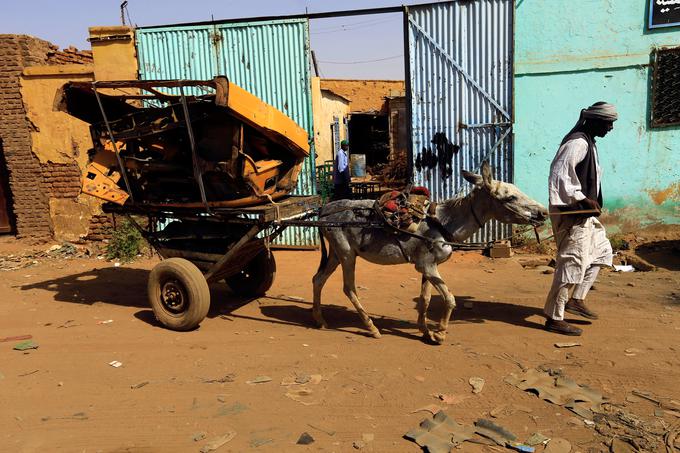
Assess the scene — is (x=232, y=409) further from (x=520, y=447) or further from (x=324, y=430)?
(x=520, y=447)

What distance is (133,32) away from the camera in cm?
976

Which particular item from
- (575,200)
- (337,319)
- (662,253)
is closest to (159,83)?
(337,319)

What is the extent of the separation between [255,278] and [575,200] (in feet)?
13.2

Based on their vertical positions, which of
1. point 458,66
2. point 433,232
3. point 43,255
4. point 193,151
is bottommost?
point 43,255

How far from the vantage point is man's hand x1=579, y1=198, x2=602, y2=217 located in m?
4.86

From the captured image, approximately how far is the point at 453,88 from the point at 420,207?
4939 mm

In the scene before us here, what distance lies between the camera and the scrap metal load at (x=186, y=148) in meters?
5.17

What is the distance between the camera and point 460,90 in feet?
30.1

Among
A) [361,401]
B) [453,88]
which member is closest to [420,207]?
[361,401]

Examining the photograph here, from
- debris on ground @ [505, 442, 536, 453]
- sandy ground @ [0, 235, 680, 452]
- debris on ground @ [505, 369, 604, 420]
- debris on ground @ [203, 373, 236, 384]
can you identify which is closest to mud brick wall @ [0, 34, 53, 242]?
sandy ground @ [0, 235, 680, 452]

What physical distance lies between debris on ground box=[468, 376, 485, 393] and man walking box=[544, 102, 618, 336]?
146 cm

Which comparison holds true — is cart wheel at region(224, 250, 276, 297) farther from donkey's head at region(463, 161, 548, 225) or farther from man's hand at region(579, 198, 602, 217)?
man's hand at region(579, 198, 602, 217)

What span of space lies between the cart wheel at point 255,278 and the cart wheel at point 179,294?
1256mm

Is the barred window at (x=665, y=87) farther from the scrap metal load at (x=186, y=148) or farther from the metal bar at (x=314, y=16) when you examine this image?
the scrap metal load at (x=186, y=148)
